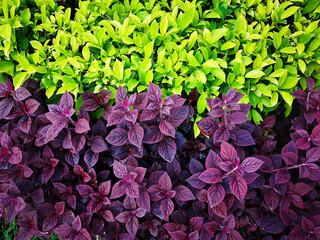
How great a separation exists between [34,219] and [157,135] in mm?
922

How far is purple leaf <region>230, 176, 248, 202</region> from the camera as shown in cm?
143

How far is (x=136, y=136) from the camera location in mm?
1595

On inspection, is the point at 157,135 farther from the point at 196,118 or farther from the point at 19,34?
the point at 19,34

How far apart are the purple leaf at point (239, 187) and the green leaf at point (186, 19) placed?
1.21 m

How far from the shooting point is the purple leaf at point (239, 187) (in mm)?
1434

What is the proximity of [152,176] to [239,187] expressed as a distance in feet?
1.79

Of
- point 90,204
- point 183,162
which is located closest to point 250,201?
point 183,162

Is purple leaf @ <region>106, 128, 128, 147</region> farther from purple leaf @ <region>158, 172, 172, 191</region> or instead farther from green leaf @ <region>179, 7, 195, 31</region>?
green leaf @ <region>179, 7, 195, 31</region>

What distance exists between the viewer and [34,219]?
1.65 metres

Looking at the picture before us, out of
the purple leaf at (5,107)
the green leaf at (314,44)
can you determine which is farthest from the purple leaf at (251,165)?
the purple leaf at (5,107)

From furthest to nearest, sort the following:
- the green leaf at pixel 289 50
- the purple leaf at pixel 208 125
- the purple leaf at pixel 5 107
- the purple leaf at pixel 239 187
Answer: the green leaf at pixel 289 50 < the purple leaf at pixel 5 107 < the purple leaf at pixel 208 125 < the purple leaf at pixel 239 187

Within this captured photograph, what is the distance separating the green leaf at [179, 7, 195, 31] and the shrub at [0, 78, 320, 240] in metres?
0.66

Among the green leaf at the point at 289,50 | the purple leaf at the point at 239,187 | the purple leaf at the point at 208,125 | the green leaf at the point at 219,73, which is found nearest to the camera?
the purple leaf at the point at 239,187

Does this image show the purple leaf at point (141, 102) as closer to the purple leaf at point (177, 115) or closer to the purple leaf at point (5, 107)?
the purple leaf at point (177, 115)
